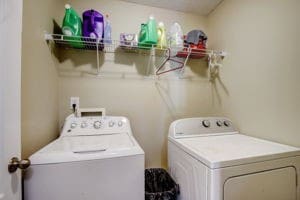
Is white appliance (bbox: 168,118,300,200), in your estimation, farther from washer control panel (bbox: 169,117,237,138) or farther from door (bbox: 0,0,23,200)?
door (bbox: 0,0,23,200)

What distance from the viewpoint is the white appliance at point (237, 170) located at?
37.7 inches

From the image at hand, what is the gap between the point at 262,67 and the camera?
1.47 meters

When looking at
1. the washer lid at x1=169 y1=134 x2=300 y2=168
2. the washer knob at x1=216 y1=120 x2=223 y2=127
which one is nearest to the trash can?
the washer lid at x1=169 y1=134 x2=300 y2=168

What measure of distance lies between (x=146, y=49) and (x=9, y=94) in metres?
1.42

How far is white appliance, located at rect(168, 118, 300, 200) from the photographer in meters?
0.96

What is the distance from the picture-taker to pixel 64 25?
144 centimetres

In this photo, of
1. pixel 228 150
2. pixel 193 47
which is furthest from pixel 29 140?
pixel 193 47

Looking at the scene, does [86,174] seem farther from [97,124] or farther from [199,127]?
[199,127]

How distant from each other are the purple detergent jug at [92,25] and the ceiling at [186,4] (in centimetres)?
64

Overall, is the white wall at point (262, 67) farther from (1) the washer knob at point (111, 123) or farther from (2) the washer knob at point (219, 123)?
(1) the washer knob at point (111, 123)

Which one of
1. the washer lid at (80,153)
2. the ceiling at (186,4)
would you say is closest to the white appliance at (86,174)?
the washer lid at (80,153)

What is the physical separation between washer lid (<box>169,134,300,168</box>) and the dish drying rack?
3.42 feet

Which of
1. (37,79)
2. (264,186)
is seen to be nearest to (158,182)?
(264,186)

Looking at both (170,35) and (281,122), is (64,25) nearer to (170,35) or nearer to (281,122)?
(170,35)
